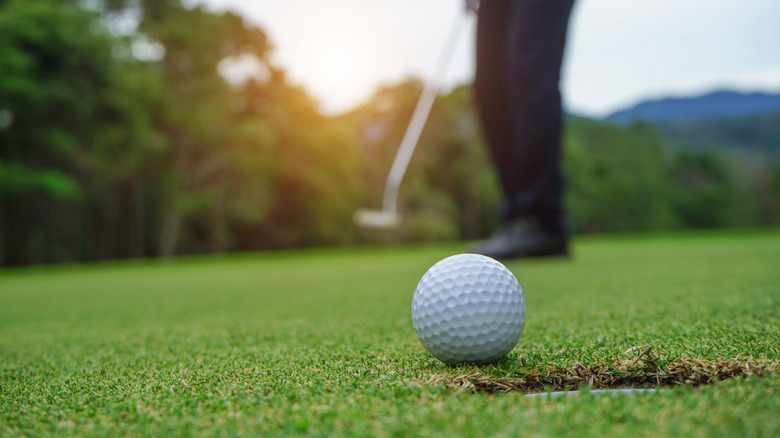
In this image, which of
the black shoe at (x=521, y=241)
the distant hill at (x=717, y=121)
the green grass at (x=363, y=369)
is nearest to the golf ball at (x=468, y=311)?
the green grass at (x=363, y=369)

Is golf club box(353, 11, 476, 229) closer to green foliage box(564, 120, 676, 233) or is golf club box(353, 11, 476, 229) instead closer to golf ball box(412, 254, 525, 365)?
golf ball box(412, 254, 525, 365)

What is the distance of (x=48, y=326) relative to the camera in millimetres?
2373

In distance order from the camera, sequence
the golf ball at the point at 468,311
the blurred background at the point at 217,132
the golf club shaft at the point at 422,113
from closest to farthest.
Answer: the golf ball at the point at 468,311, the golf club shaft at the point at 422,113, the blurred background at the point at 217,132

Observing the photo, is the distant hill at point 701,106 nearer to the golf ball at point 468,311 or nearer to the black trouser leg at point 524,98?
the black trouser leg at point 524,98

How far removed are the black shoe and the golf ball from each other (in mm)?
2003

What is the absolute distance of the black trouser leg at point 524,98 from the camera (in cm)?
281

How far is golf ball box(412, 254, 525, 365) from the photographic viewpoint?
1.15 m

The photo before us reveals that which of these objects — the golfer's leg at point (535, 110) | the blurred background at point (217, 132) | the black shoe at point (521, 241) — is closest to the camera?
the golfer's leg at point (535, 110)

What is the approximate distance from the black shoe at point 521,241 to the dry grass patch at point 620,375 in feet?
7.62

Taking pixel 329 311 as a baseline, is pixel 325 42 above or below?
above

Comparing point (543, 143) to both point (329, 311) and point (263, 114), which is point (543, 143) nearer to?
point (329, 311)

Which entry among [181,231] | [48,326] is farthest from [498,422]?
[181,231]

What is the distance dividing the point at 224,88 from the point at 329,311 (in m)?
19.9

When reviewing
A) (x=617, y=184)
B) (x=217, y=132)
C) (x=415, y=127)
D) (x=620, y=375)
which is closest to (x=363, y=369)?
(x=620, y=375)
